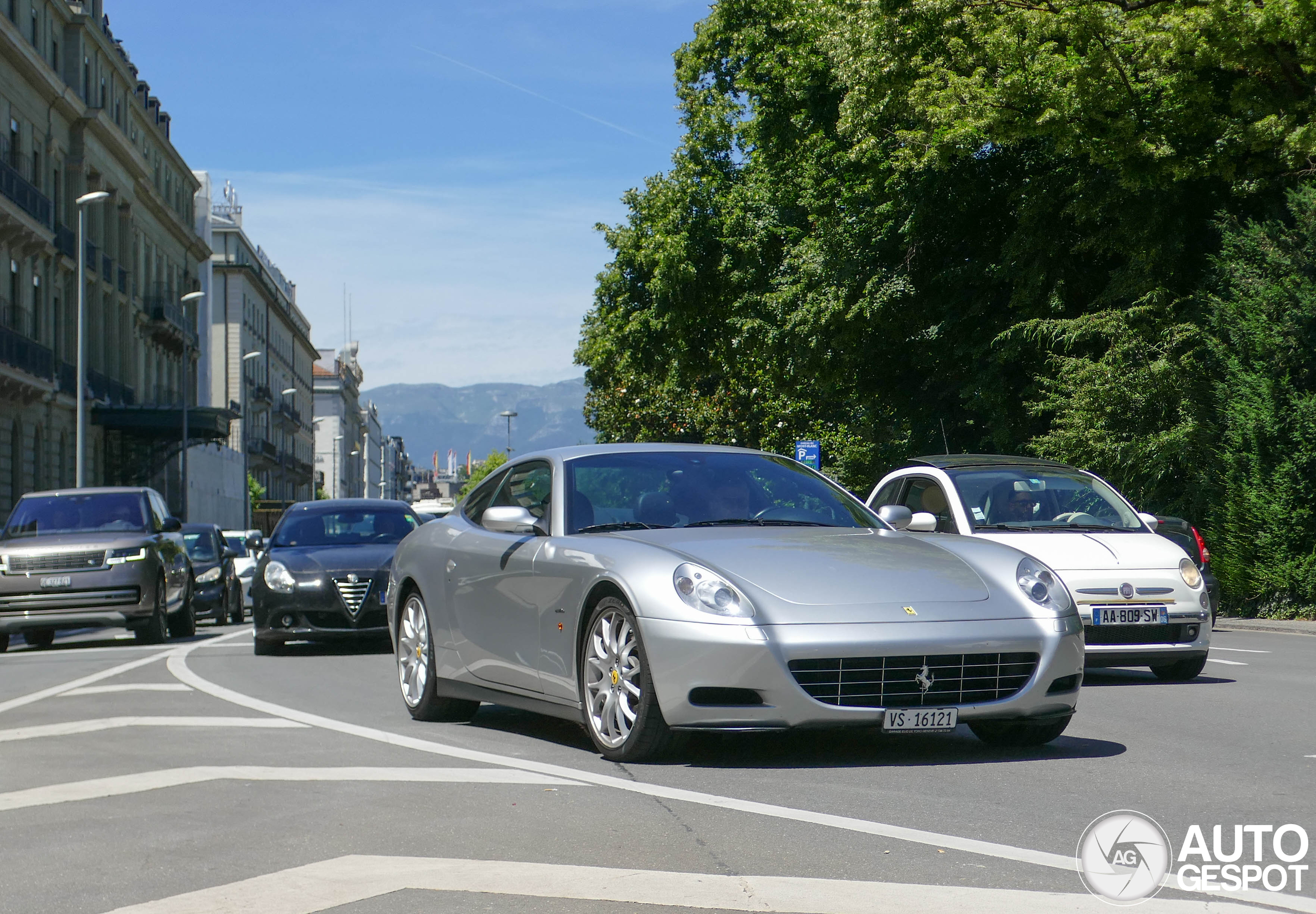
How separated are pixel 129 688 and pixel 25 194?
3487 cm

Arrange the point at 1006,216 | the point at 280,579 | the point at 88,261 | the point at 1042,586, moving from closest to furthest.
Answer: the point at 1042,586 < the point at 280,579 < the point at 1006,216 < the point at 88,261

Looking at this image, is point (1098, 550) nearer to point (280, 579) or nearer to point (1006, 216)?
point (280, 579)

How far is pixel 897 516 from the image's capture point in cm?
855

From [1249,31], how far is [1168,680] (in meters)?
10.6

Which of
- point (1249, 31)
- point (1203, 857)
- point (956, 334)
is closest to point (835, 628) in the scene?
point (1203, 857)

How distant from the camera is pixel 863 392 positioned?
3081 cm

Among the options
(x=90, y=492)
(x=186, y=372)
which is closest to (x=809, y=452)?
(x=90, y=492)

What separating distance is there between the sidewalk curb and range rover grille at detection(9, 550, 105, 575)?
12782 mm

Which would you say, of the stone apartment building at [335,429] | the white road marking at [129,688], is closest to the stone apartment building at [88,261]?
the white road marking at [129,688]

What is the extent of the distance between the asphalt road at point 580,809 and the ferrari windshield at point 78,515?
1016cm

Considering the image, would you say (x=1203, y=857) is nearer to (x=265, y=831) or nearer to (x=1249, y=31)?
(x=265, y=831)

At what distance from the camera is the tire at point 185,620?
67.9 feet

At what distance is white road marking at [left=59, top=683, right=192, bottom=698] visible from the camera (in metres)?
11.8

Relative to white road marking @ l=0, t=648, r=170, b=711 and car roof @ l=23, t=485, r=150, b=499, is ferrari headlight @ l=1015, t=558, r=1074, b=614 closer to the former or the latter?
white road marking @ l=0, t=648, r=170, b=711
